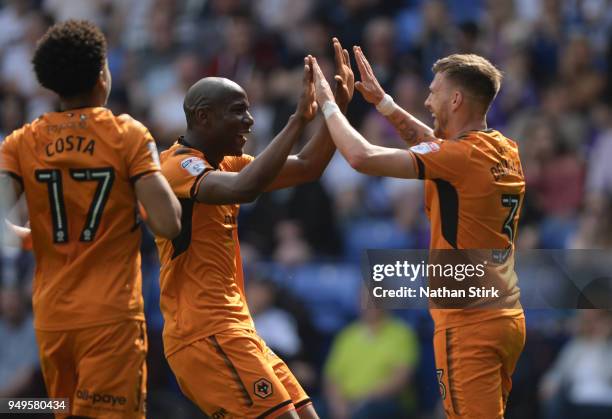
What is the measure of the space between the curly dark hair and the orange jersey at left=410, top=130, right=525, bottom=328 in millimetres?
1847

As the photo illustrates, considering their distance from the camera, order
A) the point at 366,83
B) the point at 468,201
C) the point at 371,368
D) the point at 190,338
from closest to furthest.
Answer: the point at 190,338
the point at 468,201
the point at 366,83
the point at 371,368

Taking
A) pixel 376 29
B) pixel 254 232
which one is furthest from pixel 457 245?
pixel 376 29

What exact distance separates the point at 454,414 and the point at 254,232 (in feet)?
20.5

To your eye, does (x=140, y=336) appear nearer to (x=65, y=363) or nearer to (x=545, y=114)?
(x=65, y=363)

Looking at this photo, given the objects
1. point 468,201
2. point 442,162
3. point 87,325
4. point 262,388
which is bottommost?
point 262,388

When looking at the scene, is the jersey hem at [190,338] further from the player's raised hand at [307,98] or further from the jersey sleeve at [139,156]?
the player's raised hand at [307,98]

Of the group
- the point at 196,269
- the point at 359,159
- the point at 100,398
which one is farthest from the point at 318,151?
the point at 100,398

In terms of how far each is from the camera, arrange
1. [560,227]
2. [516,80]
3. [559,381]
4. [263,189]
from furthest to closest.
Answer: [516,80] < [560,227] < [559,381] < [263,189]

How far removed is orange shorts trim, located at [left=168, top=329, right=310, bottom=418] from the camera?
19.1ft

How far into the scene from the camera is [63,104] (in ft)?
17.9

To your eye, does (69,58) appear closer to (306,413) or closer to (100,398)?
(100,398)

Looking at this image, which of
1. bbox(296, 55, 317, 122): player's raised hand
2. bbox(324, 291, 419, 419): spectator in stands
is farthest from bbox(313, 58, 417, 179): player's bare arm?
bbox(324, 291, 419, 419): spectator in stands

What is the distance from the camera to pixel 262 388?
5.84m

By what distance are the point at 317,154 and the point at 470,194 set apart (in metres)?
1.13
